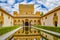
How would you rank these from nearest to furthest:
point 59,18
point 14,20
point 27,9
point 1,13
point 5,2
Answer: point 59,18 < point 1,13 < point 14,20 < point 27,9 < point 5,2

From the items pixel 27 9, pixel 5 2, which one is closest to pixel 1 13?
pixel 27 9

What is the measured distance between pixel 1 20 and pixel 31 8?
29.6 meters

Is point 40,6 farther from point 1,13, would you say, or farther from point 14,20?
point 1,13

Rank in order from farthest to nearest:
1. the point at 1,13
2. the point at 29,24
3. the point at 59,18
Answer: the point at 29,24
the point at 1,13
the point at 59,18

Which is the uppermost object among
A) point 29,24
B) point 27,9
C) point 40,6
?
point 40,6

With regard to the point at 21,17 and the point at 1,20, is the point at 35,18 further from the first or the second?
the point at 1,20

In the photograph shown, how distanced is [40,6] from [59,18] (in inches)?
3837

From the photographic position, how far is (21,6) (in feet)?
175

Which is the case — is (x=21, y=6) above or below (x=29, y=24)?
above

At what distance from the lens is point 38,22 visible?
4378 centimetres

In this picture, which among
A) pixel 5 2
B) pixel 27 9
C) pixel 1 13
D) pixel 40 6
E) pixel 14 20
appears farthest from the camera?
pixel 40 6

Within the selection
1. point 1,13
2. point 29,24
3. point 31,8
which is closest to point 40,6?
point 31,8

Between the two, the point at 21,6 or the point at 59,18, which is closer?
the point at 59,18

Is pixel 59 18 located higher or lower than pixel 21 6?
lower
